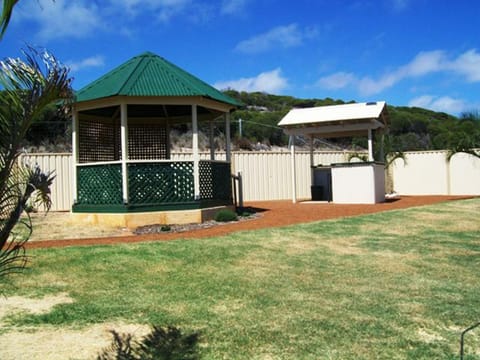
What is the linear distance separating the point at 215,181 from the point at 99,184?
321 centimetres

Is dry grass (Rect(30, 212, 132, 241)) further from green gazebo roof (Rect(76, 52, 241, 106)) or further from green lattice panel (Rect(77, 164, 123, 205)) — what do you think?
green gazebo roof (Rect(76, 52, 241, 106))

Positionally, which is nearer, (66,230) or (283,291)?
(283,291)

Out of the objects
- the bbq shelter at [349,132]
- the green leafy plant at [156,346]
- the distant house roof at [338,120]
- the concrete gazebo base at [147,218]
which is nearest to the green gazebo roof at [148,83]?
the concrete gazebo base at [147,218]

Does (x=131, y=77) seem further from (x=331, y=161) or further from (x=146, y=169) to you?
(x=331, y=161)

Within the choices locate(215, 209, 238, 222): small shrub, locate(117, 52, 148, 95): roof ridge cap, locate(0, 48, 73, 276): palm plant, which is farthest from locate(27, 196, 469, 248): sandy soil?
locate(0, 48, 73, 276): palm plant

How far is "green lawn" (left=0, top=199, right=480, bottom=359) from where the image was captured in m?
4.61

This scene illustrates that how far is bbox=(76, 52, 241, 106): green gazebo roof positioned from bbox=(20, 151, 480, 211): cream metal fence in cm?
544

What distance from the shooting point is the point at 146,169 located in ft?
42.7

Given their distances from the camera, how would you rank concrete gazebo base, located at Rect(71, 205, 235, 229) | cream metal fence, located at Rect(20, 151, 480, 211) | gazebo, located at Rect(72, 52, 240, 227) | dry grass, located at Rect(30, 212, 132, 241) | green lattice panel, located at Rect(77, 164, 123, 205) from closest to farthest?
1. dry grass, located at Rect(30, 212, 132, 241)
2. concrete gazebo base, located at Rect(71, 205, 235, 229)
3. gazebo, located at Rect(72, 52, 240, 227)
4. green lattice panel, located at Rect(77, 164, 123, 205)
5. cream metal fence, located at Rect(20, 151, 480, 211)

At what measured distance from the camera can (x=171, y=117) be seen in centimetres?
1741

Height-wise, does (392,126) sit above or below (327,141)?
above

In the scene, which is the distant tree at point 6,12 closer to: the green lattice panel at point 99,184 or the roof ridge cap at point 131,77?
A: the roof ridge cap at point 131,77

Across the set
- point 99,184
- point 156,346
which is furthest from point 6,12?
point 99,184

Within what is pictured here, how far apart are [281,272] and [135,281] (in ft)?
6.92
